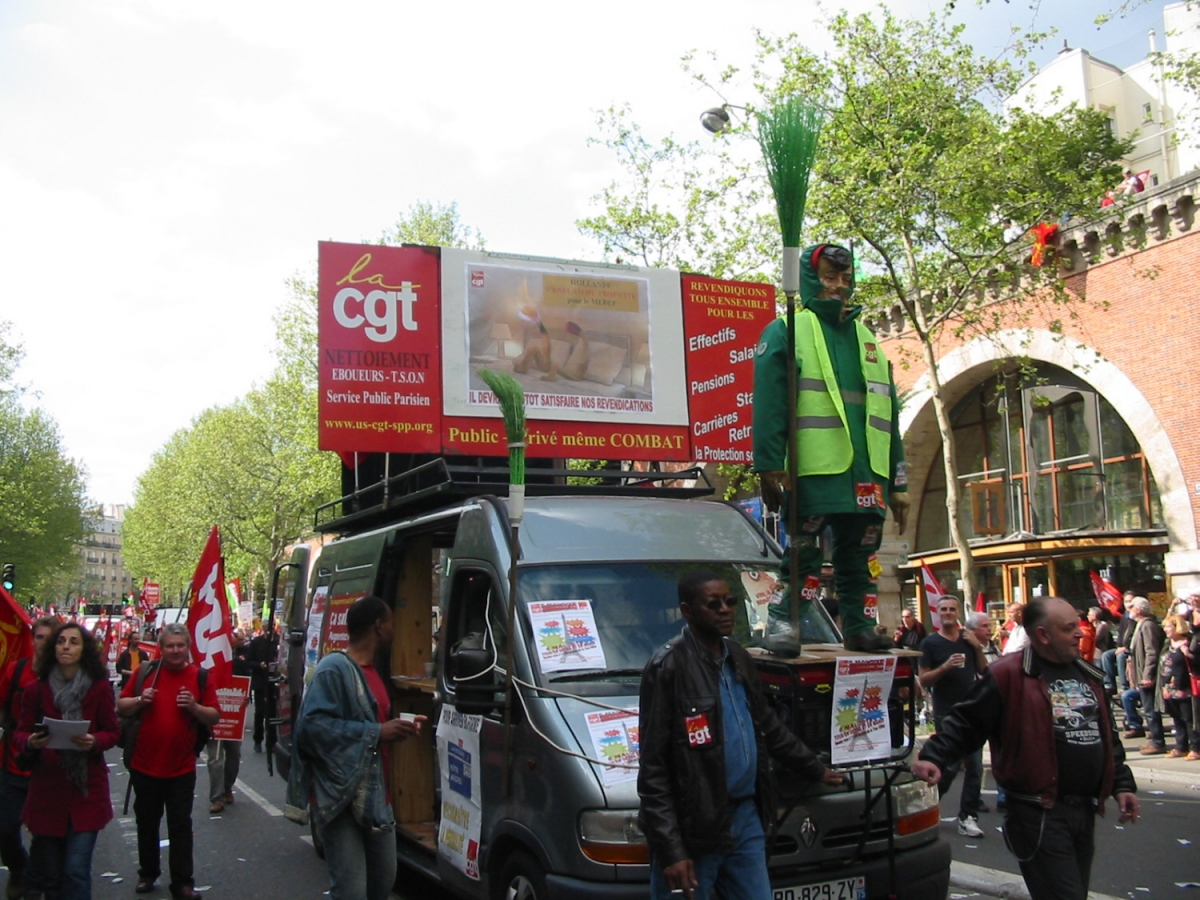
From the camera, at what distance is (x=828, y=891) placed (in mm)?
4863

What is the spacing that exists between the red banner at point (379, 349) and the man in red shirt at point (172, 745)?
1.99 meters

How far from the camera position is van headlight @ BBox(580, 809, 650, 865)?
4.68m

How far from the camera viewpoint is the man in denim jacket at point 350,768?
517cm

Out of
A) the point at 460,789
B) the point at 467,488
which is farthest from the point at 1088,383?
the point at 460,789

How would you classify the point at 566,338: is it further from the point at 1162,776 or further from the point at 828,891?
the point at 1162,776

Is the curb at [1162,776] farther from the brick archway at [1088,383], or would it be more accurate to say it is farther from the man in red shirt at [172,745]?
the man in red shirt at [172,745]

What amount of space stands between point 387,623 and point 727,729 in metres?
2.08

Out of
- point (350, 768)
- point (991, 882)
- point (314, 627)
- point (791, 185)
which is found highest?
point (791, 185)

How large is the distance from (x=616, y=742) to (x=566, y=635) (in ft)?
2.40

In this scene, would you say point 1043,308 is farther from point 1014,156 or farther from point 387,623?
point 387,623

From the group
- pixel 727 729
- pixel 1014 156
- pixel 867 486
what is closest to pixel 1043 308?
pixel 1014 156

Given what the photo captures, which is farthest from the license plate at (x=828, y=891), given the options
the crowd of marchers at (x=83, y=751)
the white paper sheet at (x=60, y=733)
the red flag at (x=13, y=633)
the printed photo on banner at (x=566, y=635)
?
the red flag at (x=13, y=633)

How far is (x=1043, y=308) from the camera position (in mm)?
24922

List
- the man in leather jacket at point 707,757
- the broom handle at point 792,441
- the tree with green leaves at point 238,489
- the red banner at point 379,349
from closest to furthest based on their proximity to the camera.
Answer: the man in leather jacket at point 707,757 → the broom handle at point 792,441 → the red banner at point 379,349 → the tree with green leaves at point 238,489
